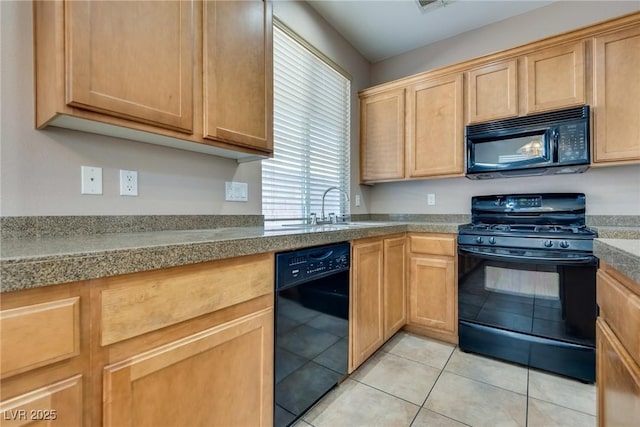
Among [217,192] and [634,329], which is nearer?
[634,329]

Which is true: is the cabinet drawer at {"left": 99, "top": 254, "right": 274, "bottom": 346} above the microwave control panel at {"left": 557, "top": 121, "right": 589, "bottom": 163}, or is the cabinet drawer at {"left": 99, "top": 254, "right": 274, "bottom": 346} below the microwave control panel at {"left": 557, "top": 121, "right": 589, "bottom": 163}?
below

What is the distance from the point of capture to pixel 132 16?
3.44ft

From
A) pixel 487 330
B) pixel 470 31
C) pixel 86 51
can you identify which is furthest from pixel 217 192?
pixel 470 31

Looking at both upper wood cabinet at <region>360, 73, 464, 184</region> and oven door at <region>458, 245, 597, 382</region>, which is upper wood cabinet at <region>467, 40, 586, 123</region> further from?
oven door at <region>458, 245, 597, 382</region>

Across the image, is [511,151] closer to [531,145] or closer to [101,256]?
[531,145]

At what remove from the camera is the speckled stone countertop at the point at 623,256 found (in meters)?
0.61

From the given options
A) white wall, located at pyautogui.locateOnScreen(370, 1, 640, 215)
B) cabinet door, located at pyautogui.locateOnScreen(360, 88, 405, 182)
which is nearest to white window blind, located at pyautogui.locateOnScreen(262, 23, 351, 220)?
cabinet door, located at pyautogui.locateOnScreen(360, 88, 405, 182)

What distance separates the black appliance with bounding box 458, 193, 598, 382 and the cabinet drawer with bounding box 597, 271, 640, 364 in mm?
1001

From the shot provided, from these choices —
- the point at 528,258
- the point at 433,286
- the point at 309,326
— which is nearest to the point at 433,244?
the point at 433,286

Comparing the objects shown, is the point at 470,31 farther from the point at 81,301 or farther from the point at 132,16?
the point at 81,301

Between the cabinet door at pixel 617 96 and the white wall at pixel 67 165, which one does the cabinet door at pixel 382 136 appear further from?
the white wall at pixel 67 165

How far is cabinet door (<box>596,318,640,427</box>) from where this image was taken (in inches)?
25.7

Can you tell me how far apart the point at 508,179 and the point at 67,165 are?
296 centimetres

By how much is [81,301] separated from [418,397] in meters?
1.66
